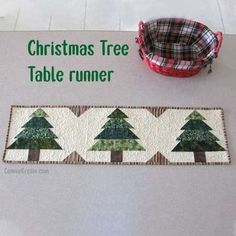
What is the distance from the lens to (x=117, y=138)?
66.2 inches

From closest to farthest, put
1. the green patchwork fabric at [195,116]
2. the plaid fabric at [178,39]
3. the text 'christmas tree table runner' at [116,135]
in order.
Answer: the text 'christmas tree table runner' at [116,135], the green patchwork fabric at [195,116], the plaid fabric at [178,39]

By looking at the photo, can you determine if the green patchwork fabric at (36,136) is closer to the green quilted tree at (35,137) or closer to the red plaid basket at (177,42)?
the green quilted tree at (35,137)

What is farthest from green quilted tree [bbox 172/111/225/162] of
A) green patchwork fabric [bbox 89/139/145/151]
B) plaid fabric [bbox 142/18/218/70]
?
plaid fabric [bbox 142/18/218/70]

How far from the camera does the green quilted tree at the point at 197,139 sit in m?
1.66

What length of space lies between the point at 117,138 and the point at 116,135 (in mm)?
17

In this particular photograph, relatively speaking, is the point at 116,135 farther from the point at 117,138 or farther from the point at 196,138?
the point at 196,138

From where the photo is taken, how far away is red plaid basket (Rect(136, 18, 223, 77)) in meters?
1.83

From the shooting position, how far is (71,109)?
5.80 ft

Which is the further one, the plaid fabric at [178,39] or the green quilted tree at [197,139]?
the plaid fabric at [178,39]

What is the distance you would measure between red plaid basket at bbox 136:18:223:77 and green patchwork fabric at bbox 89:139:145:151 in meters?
0.44

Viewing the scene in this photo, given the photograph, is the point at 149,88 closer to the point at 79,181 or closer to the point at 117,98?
the point at 117,98

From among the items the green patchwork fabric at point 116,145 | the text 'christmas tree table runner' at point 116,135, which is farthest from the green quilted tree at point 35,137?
the green patchwork fabric at point 116,145

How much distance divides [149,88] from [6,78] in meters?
0.76

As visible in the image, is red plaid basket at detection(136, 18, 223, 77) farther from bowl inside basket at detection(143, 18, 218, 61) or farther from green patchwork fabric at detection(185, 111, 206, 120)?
green patchwork fabric at detection(185, 111, 206, 120)
